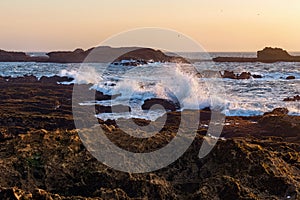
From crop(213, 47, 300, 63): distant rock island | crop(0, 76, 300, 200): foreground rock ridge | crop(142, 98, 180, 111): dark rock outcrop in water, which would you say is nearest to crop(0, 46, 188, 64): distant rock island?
crop(213, 47, 300, 63): distant rock island

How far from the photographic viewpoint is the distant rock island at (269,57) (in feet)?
298

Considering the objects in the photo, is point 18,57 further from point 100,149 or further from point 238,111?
point 100,149

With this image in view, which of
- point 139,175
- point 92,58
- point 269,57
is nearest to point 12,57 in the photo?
point 92,58

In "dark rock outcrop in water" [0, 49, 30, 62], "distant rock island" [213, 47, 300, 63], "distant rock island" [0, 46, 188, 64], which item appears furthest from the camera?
"dark rock outcrop in water" [0, 49, 30, 62]

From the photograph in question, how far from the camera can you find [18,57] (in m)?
92.8

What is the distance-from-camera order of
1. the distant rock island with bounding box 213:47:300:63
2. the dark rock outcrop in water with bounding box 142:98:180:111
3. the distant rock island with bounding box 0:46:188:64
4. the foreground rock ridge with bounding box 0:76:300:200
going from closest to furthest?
1. the foreground rock ridge with bounding box 0:76:300:200
2. the dark rock outcrop in water with bounding box 142:98:180:111
3. the distant rock island with bounding box 0:46:188:64
4. the distant rock island with bounding box 213:47:300:63

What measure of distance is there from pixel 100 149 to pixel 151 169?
62 centimetres

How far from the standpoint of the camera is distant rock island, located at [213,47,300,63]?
298ft

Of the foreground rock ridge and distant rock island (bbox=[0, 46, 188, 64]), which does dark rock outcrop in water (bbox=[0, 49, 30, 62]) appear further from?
the foreground rock ridge

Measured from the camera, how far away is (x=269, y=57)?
94.0 meters

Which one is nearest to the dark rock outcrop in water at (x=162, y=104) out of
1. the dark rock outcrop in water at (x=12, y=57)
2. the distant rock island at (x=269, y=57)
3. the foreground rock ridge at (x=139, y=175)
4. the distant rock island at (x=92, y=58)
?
the foreground rock ridge at (x=139, y=175)

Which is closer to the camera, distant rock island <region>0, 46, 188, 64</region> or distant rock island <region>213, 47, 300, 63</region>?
distant rock island <region>0, 46, 188, 64</region>

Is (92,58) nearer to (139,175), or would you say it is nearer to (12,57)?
(12,57)

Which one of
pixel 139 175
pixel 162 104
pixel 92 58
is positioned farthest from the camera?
pixel 92 58
